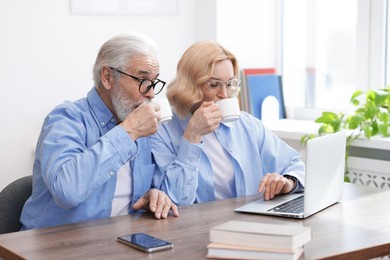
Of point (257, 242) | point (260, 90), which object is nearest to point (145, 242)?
point (257, 242)

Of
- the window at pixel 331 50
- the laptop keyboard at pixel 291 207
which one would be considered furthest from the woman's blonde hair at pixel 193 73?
the window at pixel 331 50

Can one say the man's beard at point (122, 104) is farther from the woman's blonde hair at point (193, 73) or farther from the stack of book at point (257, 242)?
the stack of book at point (257, 242)

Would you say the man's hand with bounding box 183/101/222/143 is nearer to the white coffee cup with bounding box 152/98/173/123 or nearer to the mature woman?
the mature woman

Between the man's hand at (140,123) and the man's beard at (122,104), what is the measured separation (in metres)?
0.13

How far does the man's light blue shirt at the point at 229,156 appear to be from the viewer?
224 cm

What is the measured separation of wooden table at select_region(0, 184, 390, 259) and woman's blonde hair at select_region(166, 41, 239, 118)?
1.40 feet

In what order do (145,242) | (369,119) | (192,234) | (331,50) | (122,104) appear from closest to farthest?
(145,242), (192,234), (122,104), (369,119), (331,50)

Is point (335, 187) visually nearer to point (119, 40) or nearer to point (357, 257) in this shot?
point (357, 257)

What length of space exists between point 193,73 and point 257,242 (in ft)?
3.41

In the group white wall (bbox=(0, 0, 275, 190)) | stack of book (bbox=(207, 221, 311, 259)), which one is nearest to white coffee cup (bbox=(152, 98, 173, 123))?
stack of book (bbox=(207, 221, 311, 259))

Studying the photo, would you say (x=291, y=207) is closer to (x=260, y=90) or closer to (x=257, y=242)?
(x=257, y=242)

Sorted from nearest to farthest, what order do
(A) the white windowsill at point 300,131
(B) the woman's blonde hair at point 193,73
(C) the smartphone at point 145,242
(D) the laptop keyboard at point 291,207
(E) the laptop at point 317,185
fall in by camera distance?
1. (C) the smartphone at point 145,242
2. (E) the laptop at point 317,185
3. (D) the laptop keyboard at point 291,207
4. (B) the woman's blonde hair at point 193,73
5. (A) the white windowsill at point 300,131

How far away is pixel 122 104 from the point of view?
7.32 feet

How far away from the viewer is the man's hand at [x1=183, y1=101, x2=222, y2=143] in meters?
2.23
